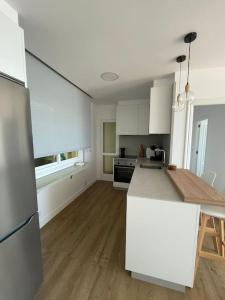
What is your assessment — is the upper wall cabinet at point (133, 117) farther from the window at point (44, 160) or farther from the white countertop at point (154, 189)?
the white countertop at point (154, 189)

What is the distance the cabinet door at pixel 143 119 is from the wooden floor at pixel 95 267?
2.15m

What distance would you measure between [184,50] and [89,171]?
331cm

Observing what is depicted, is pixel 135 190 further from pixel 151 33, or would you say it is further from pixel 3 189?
pixel 151 33

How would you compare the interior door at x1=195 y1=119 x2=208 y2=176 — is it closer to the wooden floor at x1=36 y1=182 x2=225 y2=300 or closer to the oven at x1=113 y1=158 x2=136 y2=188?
the oven at x1=113 y1=158 x2=136 y2=188

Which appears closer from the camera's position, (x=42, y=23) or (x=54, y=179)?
(x=42, y=23)

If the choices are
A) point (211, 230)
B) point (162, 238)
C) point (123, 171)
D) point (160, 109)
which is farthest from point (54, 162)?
point (211, 230)

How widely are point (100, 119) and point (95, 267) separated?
11.8 ft

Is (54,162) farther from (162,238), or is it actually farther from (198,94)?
(198,94)

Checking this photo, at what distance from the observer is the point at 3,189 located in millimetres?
944

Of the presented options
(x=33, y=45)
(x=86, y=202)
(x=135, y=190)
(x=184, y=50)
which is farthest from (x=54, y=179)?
(x=184, y=50)

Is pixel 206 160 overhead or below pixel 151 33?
below

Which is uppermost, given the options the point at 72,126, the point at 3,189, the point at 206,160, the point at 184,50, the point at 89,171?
the point at 184,50

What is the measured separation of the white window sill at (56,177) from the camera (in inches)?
95.5

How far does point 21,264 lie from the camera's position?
43.5 inches
